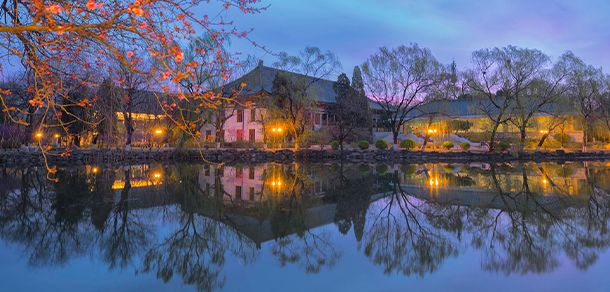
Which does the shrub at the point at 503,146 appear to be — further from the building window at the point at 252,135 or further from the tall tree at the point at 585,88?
the building window at the point at 252,135

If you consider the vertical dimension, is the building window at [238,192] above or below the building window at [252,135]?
below

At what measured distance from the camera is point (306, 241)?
4.73m

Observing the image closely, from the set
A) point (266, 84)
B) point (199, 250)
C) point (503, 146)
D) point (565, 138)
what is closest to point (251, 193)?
point (199, 250)

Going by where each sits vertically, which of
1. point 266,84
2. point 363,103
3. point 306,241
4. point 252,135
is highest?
point 266,84

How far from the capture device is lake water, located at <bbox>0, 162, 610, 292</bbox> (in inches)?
136

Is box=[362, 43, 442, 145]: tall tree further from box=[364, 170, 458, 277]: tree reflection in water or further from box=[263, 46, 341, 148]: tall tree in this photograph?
box=[364, 170, 458, 277]: tree reflection in water

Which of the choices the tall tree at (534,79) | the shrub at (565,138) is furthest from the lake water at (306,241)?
the shrub at (565,138)

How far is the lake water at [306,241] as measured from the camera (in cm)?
346

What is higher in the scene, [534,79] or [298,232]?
[534,79]

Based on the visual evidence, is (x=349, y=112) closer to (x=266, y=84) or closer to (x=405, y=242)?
(x=266, y=84)

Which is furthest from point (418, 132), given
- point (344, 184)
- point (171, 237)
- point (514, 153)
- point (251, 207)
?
point (171, 237)

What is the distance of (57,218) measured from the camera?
227 inches

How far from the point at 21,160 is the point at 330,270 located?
849 inches

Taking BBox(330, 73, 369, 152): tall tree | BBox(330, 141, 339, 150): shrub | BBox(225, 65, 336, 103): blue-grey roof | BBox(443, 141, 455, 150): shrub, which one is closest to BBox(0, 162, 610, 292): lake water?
BBox(225, 65, 336, 103): blue-grey roof
